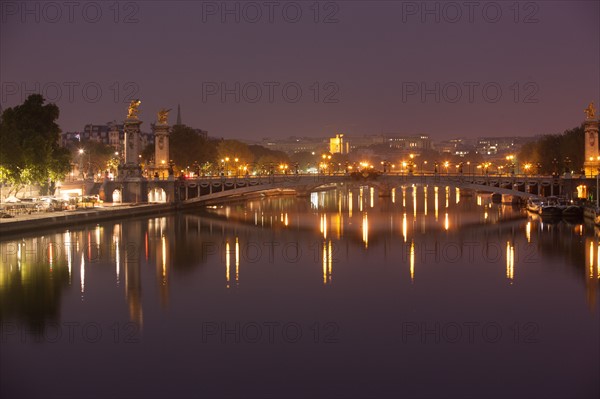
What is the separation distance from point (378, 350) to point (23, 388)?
8.20m

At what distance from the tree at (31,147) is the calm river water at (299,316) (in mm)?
8926

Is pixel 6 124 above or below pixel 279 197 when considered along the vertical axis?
above

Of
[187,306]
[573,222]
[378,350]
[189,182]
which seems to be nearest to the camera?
[378,350]

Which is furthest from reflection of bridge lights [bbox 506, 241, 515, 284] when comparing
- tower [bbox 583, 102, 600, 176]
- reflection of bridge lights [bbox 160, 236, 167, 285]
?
tower [bbox 583, 102, 600, 176]

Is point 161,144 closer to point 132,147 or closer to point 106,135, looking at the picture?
point 132,147

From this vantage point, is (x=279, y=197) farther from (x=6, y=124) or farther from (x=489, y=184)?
(x=6, y=124)

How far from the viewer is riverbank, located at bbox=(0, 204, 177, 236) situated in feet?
142

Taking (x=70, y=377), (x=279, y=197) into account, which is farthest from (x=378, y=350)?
(x=279, y=197)

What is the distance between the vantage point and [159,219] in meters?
58.1

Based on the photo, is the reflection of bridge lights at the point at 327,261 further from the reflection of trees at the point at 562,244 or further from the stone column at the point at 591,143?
the stone column at the point at 591,143

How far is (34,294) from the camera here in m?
27.3

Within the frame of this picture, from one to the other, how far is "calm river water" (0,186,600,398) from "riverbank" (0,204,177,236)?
103cm

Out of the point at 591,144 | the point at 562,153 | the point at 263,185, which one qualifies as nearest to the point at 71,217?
the point at 263,185

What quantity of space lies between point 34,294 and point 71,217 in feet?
74.5
